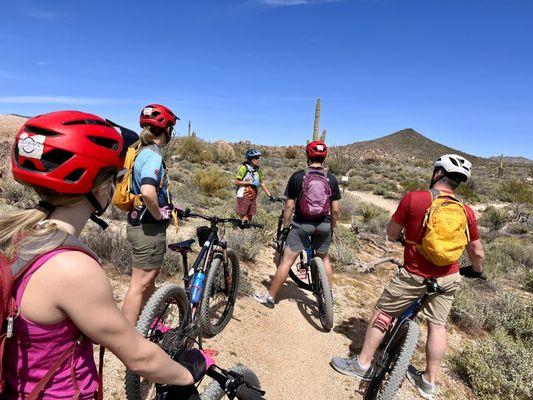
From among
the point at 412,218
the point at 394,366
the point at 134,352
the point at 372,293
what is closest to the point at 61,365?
the point at 134,352

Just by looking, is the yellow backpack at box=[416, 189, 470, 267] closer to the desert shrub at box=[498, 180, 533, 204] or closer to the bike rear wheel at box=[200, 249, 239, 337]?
the bike rear wheel at box=[200, 249, 239, 337]

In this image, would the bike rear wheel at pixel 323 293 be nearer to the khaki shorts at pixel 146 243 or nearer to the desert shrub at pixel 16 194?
the khaki shorts at pixel 146 243

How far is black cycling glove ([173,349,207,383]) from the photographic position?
1.41 m

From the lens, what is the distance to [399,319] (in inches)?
127

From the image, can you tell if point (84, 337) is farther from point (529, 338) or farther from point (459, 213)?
point (529, 338)

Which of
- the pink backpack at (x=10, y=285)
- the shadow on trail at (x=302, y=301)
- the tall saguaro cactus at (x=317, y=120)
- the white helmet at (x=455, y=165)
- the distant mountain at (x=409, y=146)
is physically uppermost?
the distant mountain at (x=409, y=146)

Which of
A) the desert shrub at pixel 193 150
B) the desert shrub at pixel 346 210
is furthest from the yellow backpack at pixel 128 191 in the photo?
the desert shrub at pixel 193 150

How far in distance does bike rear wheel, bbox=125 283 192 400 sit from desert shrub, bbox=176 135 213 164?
63.4 ft

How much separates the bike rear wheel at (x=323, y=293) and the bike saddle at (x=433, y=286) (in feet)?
4.86

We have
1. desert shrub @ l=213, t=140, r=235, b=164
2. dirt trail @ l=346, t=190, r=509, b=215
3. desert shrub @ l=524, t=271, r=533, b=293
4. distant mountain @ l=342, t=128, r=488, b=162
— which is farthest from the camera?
distant mountain @ l=342, t=128, r=488, b=162

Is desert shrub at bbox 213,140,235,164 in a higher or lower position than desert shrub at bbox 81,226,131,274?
higher

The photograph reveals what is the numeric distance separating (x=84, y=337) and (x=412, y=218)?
2.59 m

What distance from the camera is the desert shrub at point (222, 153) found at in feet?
80.3

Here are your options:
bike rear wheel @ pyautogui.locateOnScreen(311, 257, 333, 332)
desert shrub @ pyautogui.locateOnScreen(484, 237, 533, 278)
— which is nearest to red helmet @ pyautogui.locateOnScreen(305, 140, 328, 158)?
bike rear wheel @ pyautogui.locateOnScreen(311, 257, 333, 332)
